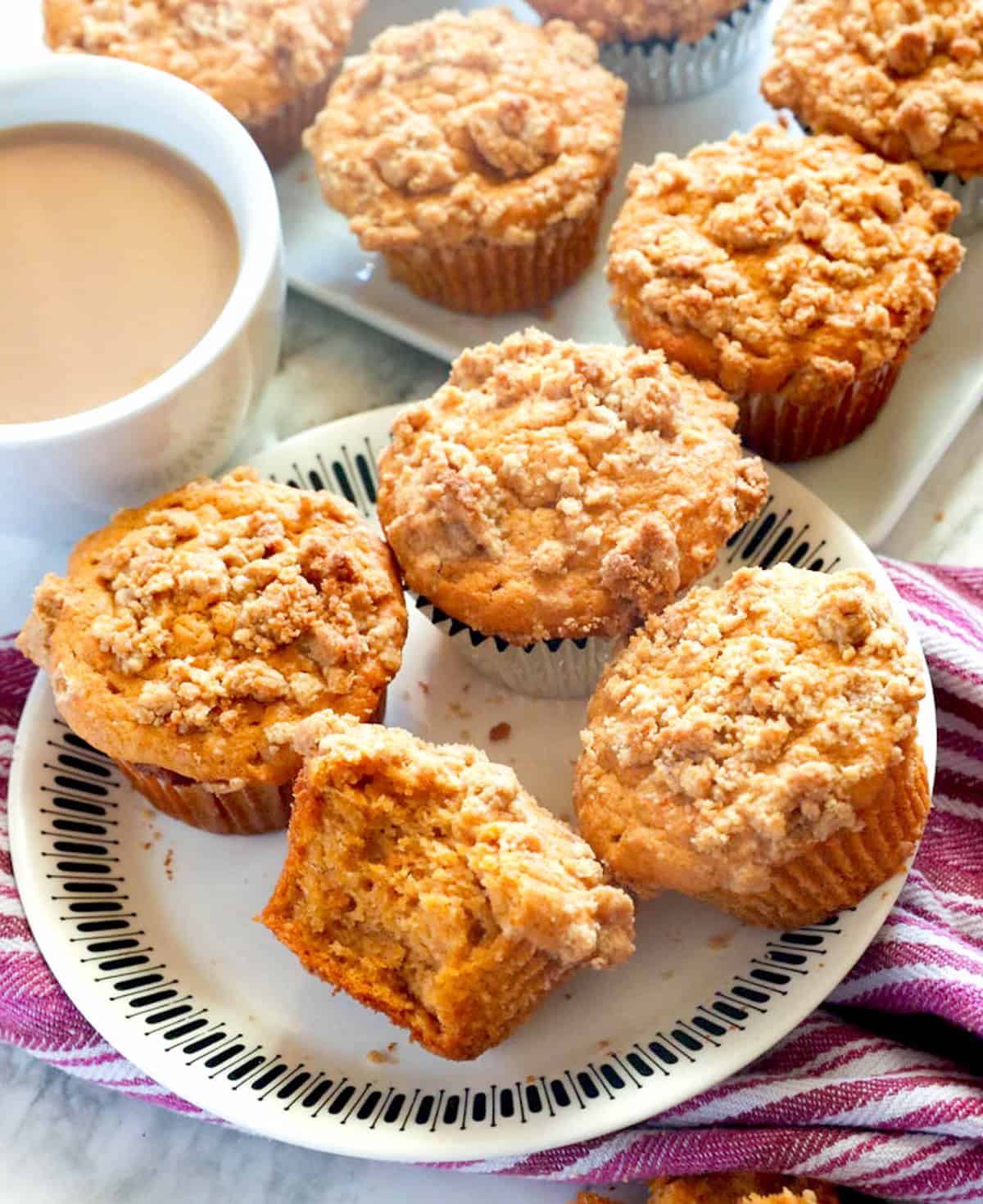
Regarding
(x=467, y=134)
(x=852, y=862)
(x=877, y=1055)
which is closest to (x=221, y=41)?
(x=467, y=134)

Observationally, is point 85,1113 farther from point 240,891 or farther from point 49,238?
point 49,238

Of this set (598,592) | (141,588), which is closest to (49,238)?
(141,588)

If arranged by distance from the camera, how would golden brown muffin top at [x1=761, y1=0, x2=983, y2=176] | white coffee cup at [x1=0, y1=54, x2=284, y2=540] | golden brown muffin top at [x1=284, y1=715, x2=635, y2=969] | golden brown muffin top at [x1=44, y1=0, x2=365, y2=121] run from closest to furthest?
golden brown muffin top at [x1=284, y1=715, x2=635, y2=969]
white coffee cup at [x1=0, y1=54, x2=284, y2=540]
golden brown muffin top at [x1=761, y1=0, x2=983, y2=176]
golden brown muffin top at [x1=44, y1=0, x2=365, y2=121]

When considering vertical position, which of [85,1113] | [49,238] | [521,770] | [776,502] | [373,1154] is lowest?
[85,1113]

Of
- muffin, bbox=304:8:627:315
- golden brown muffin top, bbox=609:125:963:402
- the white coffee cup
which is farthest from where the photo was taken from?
muffin, bbox=304:8:627:315

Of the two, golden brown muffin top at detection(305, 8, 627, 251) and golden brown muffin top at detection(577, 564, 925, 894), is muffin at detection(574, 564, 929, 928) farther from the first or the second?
golden brown muffin top at detection(305, 8, 627, 251)

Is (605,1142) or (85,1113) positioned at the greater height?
(605,1142)

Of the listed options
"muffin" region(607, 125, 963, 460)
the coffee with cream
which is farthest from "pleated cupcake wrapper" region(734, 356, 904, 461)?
the coffee with cream
